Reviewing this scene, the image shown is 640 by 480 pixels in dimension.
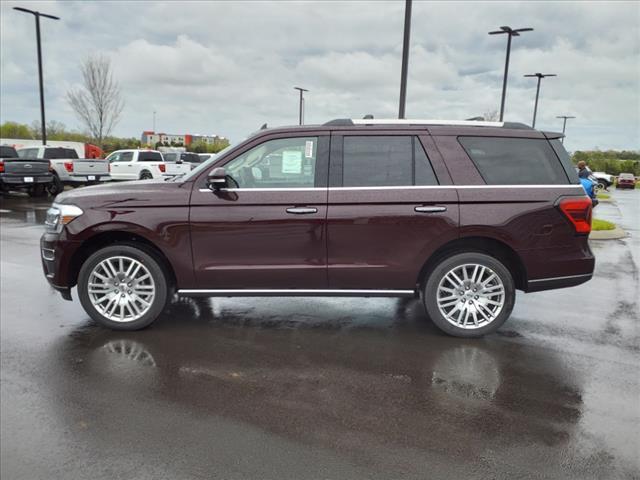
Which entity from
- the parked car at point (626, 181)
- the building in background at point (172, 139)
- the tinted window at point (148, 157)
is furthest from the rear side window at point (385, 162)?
the building in background at point (172, 139)

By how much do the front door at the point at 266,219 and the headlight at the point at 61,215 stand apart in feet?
3.60

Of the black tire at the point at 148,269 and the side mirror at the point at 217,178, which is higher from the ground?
the side mirror at the point at 217,178

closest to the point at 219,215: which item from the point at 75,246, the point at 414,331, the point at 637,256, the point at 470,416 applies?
the point at 75,246

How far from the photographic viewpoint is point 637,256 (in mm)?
9734

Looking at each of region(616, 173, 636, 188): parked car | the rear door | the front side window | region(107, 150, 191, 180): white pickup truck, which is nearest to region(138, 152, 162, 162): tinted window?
region(107, 150, 191, 180): white pickup truck

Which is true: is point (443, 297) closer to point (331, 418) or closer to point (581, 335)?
point (581, 335)

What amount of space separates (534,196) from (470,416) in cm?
229

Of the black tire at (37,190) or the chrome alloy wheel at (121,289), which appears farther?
the black tire at (37,190)

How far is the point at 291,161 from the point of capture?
4.88m

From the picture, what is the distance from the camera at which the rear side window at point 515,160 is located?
15.9 feet

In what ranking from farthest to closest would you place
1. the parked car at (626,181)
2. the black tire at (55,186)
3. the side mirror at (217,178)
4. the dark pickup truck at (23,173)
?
1. the parked car at (626,181)
2. the black tire at (55,186)
3. the dark pickup truck at (23,173)
4. the side mirror at (217,178)

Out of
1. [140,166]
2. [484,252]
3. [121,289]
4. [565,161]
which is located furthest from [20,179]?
[565,161]

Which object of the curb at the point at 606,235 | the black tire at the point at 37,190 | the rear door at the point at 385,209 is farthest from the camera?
the black tire at the point at 37,190

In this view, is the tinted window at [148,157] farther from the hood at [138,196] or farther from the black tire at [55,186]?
the hood at [138,196]
